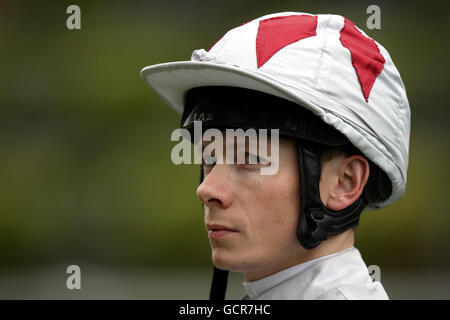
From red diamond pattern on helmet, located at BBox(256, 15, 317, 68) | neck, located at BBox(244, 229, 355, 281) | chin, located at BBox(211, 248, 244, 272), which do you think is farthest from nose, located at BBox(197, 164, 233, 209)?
red diamond pattern on helmet, located at BBox(256, 15, 317, 68)

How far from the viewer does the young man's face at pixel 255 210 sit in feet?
6.55

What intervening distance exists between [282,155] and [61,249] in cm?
487

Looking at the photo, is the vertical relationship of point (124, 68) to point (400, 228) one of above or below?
above

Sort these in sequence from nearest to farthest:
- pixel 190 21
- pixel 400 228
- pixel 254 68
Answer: pixel 254 68
pixel 400 228
pixel 190 21

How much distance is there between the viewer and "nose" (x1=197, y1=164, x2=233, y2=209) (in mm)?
1995

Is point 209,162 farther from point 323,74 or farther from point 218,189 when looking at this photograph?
point 323,74

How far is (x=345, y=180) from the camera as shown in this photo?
210 centimetres

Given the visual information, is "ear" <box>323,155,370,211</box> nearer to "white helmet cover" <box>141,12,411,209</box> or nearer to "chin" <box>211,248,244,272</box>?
"white helmet cover" <box>141,12,411,209</box>

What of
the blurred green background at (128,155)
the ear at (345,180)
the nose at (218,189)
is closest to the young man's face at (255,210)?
the nose at (218,189)

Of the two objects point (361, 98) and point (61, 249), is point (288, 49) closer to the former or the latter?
point (361, 98)

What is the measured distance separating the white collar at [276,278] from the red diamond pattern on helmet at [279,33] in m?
0.67

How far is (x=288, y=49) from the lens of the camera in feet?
6.64

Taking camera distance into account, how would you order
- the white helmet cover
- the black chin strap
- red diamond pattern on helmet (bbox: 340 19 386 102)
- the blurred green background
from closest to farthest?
the white helmet cover → red diamond pattern on helmet (bbox: 340 19 386 102) → the black chin strap → the blurred green background

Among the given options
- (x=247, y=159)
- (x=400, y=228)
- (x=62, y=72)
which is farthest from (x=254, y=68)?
(x=62, y=72)
